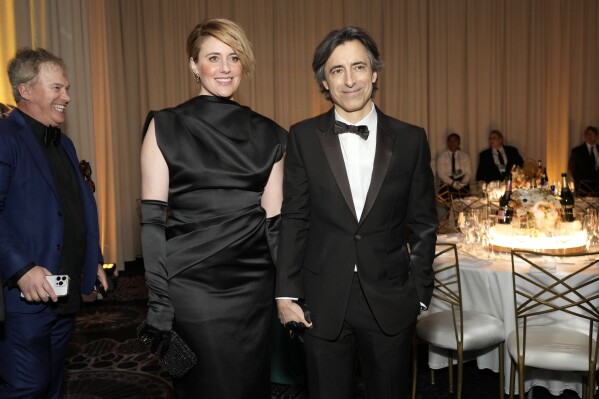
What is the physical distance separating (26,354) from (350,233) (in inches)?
59.7

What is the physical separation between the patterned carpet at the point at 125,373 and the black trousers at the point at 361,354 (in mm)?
1027

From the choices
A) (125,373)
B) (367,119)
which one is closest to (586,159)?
(125,373)

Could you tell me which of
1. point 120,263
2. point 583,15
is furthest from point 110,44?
point 583,15

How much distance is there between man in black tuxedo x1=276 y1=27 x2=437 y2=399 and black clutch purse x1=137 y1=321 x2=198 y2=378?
372mm

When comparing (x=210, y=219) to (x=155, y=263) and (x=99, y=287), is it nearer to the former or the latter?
(x=155, y=263)

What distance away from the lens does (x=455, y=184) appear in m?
9.87

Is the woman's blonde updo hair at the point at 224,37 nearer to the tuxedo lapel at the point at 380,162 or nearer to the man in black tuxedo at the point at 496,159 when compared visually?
the tuxedo lapel at the point at 380,162

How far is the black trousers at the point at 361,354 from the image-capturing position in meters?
2.22

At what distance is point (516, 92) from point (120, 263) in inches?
296

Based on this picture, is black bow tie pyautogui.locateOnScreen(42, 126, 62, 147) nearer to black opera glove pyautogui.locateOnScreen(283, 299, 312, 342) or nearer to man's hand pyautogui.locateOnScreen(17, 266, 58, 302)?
man's hand pyautogui.locateOnScreen(17, 266, 58, 302)

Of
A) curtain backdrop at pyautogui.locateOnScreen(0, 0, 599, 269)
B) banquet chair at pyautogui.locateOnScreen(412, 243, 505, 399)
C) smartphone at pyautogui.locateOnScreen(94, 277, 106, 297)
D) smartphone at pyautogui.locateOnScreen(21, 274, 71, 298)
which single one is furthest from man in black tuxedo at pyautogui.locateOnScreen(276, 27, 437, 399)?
curtain backdrop at pyautogui.locateOnScreen(0, 0, 599, 269)

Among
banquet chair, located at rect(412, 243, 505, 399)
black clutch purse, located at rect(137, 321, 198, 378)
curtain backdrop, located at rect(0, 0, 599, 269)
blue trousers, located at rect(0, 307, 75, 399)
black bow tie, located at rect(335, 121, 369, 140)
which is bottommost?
banquet chair, located at rect(412, 243, 505, 399)

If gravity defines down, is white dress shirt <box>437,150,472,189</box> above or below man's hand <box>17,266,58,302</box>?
above

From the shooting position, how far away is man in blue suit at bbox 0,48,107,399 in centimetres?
260
